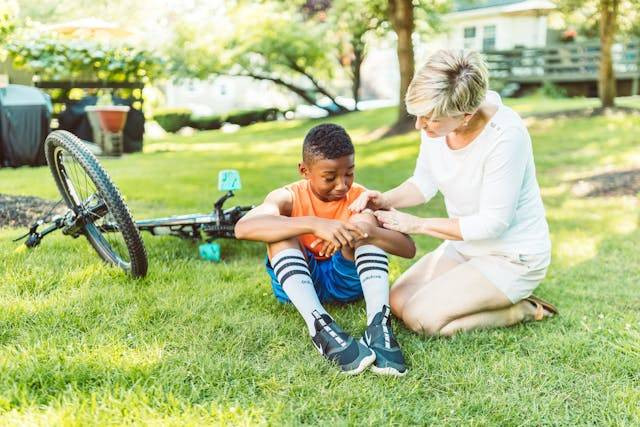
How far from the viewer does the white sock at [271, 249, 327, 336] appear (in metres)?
2.64

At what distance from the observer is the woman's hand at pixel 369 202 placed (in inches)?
114

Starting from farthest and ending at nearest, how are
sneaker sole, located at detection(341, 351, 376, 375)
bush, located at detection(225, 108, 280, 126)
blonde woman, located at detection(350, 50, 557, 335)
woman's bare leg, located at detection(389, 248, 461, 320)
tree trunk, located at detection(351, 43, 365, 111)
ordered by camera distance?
tree trunk, located at detection(351, 43, 365, 111), bush, located at detection(225, 108, 280, 126), woman's bare leg, located at detection(389, 248, 461, 320), blonde woman, located at detection(350, 50, 557, 335), sneaker sole, located at detection(341, 351, 376, 375)

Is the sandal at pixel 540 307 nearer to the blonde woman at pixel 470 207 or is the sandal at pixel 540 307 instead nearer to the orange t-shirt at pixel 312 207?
the blonde woman at pixel 470 207

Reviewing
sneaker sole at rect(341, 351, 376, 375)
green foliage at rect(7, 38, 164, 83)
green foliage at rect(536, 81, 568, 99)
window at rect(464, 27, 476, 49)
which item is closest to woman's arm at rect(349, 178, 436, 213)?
sneaker sole at rect(341, 351, 376, 375)

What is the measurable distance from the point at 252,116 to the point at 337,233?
61.8ft

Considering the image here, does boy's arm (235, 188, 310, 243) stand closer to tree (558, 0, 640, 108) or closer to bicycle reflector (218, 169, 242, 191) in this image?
bicycle reflector (218, 169, 242, 191)

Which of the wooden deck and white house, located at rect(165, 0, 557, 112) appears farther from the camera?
white house, located at rect(165, 0, 557, 112)

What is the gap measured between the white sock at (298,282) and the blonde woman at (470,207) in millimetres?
372

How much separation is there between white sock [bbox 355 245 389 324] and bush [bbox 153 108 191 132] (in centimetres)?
1739

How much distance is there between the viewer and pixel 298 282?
2.69 meters

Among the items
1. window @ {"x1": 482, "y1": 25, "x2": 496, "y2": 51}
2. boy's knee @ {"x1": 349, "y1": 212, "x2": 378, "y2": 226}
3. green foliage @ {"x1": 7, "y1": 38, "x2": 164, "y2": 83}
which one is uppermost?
window @ {"x1": 482, "y1": 25, "x2": 496, "y2": 51}

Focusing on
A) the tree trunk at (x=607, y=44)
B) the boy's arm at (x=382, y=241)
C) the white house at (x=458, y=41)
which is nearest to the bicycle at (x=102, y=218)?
the boy's arm at (x=382, y=241)

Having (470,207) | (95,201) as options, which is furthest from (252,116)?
(470,207)

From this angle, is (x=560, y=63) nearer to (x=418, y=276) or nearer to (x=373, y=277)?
(x=418, y=276)
